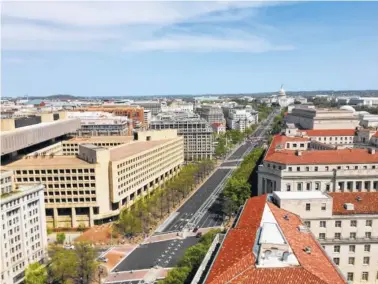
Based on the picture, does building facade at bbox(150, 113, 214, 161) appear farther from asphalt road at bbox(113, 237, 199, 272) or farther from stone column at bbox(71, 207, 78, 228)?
asphalt road at bbox(113, 237, 199, 272)

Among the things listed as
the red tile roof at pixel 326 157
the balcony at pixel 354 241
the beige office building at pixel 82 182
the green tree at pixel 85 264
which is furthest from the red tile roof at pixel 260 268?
the beige office building at pixel 82 182

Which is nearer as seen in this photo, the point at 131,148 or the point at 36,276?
the point at 36,276

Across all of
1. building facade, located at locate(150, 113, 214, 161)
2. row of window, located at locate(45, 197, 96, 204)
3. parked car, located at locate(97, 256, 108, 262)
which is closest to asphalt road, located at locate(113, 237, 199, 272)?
parked car, located at locate(97, 256, 108, 262)

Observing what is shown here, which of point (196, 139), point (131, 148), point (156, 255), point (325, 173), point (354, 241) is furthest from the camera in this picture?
point (196, 139)

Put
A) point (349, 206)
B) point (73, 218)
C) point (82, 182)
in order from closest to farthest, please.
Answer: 1. point (349, 206)
2. point (82, 182)
3. point (73, 218)

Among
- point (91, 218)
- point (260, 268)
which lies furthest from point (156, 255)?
point (260, 268)

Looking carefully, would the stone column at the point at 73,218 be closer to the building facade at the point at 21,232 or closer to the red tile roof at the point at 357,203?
the building facade at the point at 21,232

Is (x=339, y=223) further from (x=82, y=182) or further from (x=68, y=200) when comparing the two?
(x=68, y=200)
